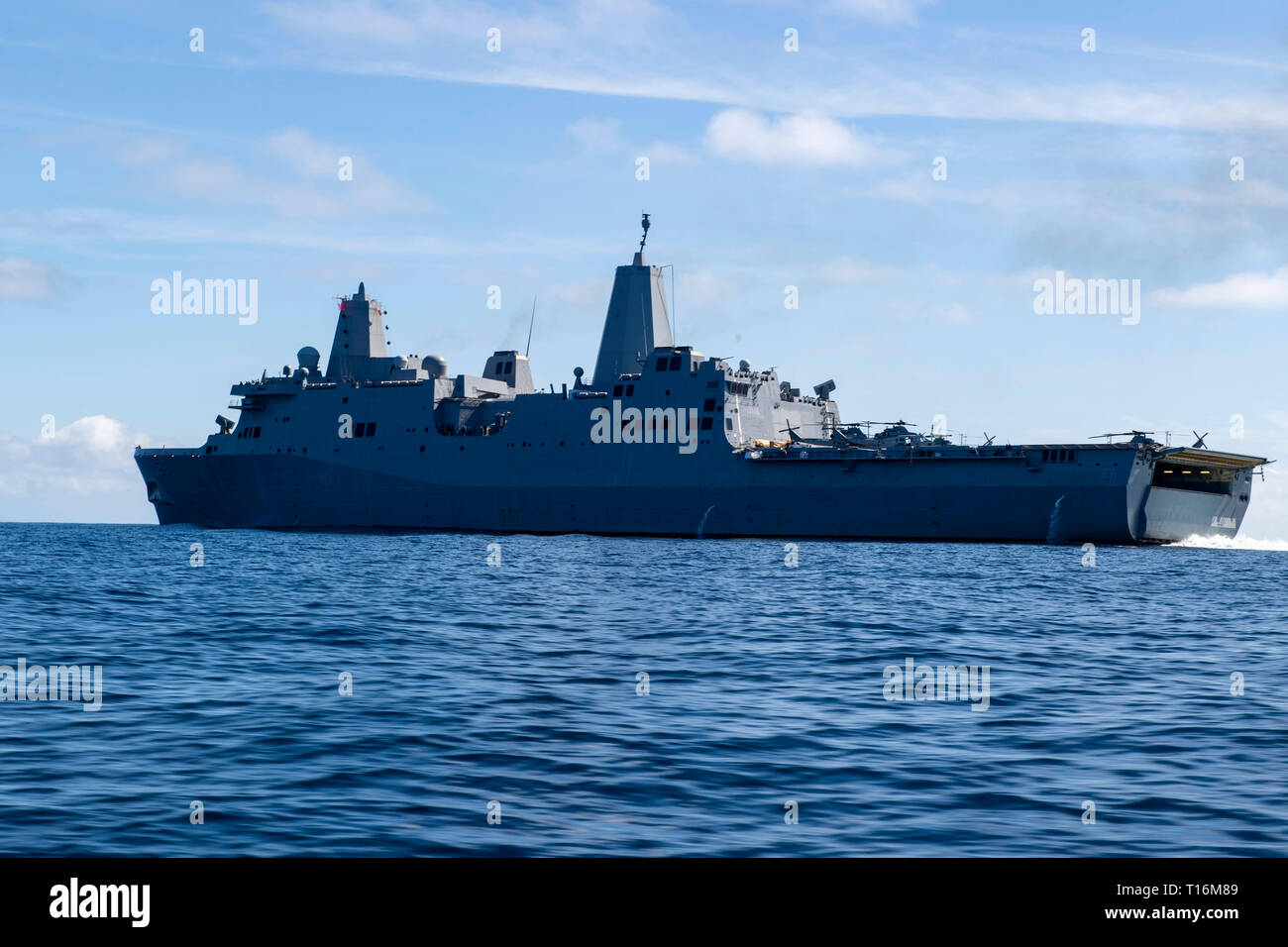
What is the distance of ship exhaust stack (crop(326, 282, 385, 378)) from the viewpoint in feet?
196

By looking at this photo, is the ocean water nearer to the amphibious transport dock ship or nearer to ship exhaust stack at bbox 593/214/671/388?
the amphibious transport dock ship

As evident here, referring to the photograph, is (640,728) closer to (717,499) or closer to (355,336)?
(717,499)

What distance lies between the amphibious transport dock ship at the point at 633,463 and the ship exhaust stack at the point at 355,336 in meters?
0.11

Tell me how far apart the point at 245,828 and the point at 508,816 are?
157cm

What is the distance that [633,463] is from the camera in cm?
4959

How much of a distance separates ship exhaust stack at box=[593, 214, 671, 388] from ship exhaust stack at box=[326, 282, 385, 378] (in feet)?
40.9

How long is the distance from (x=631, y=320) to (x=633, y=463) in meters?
9.65

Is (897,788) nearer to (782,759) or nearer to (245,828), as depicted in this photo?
(782,759)

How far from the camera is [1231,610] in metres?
22.2

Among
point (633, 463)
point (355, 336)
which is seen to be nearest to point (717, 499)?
point (633, 463)

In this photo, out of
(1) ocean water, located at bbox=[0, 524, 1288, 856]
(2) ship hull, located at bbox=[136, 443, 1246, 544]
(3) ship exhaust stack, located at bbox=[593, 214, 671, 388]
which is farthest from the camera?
(3) ship exhaust stack, located at bbox=[593, 214, 671, 388]

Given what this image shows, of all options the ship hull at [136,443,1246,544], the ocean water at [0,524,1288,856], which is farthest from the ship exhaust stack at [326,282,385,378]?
the ocean water at [0,524,1288,856]
